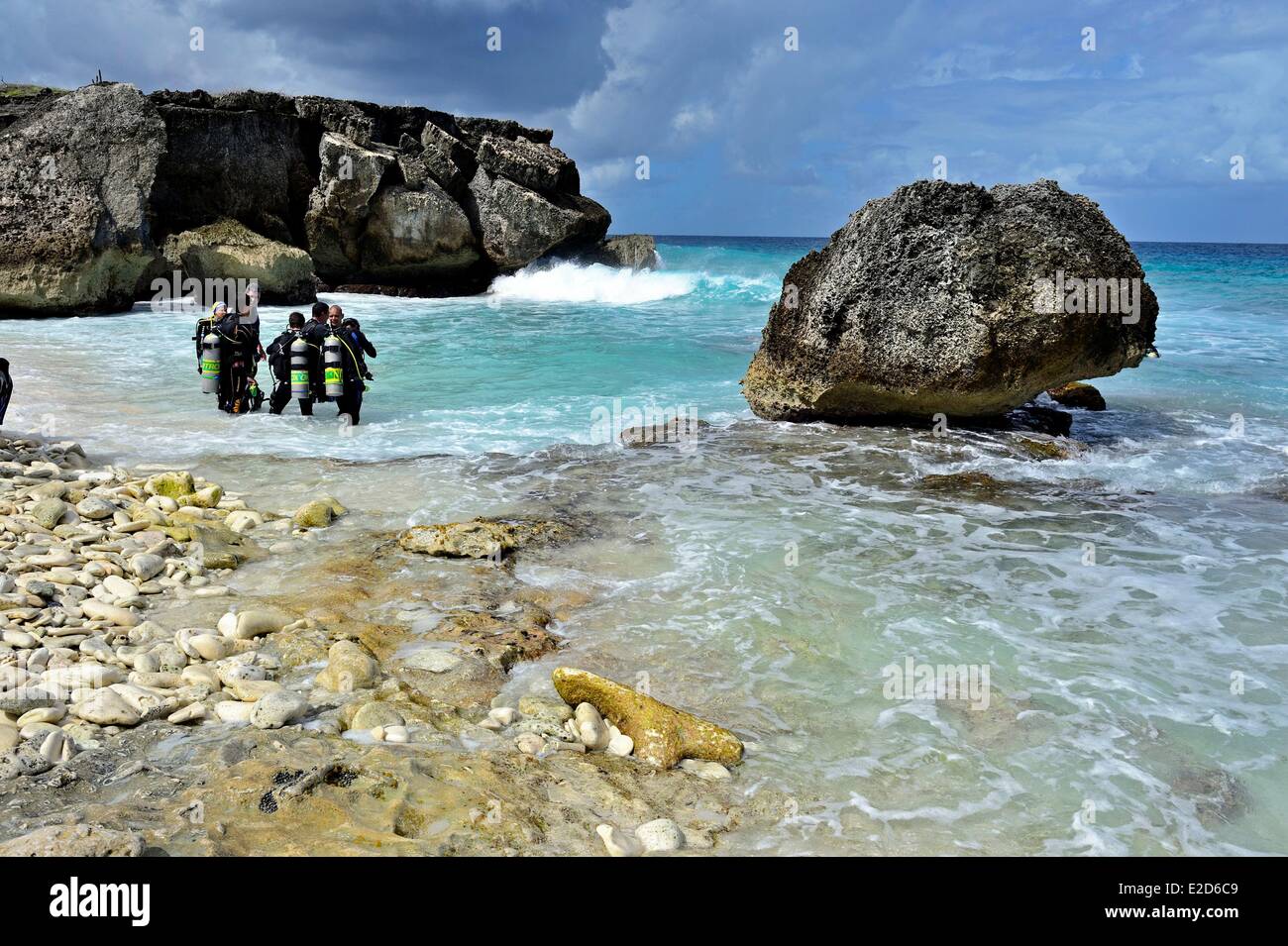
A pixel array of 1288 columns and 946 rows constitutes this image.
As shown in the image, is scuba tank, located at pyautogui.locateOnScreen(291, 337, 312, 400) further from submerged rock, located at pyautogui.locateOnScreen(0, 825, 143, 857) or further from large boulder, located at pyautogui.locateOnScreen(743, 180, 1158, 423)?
submerged rock, located at pyautogui.locateOnScreen(0, 825, 143, 857)

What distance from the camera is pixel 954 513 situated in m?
8.91

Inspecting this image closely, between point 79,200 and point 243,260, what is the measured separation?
5716 mm

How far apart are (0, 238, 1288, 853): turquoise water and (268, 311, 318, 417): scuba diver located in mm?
474

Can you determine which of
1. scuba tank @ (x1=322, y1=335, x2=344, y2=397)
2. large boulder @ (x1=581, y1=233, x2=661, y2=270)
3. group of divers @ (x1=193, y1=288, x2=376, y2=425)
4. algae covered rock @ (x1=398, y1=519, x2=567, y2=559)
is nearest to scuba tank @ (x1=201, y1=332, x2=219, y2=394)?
group of divers @ (x1=193, y1=288, x2=376, y2=425)

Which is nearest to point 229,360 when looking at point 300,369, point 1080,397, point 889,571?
point 300,369

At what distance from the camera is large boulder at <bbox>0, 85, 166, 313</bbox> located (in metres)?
23.4

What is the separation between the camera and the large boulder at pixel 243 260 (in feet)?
94.9

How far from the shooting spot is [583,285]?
38.8 m

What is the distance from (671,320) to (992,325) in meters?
18.9

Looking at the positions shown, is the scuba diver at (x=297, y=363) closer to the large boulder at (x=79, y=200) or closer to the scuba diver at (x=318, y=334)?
the scuba diver at (x=318, y=334)

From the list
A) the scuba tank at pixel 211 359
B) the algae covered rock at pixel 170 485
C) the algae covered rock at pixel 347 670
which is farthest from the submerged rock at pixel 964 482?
the scuba tank at pixel 211 359

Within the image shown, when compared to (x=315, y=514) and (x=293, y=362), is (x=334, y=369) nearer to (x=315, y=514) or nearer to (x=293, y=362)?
(x=293, y=362)

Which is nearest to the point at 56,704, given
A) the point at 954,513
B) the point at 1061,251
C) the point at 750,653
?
the point at 750,653

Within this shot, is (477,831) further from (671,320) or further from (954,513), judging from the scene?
(671,320)
